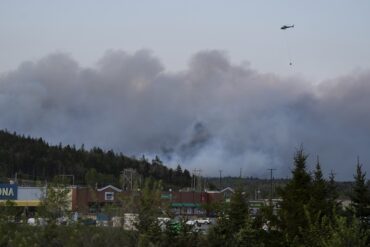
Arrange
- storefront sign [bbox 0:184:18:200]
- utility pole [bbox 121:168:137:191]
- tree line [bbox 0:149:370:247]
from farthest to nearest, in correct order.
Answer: storefront sign [bbox 0:184:18:200] → utility pole [bbox 121:168:137:191] → tree line [bbox 0:149:370:247]

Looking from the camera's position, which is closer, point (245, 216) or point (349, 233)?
point (349, 233)

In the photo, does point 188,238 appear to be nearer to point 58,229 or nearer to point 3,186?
point 58,229

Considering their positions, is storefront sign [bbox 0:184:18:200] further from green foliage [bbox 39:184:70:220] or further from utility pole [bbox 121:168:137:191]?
green foliage [bbox 39:184:70:220]

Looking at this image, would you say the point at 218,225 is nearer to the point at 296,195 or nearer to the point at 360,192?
the point at 296,195

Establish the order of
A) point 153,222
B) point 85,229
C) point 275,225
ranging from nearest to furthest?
1. point 153,222
2. point 85,229
3. point 275,225

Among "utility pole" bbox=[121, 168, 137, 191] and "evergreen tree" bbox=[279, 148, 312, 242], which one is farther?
"utility pole" bbox=[121, 168, 137, 191]

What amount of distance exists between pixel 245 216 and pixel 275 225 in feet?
14.8

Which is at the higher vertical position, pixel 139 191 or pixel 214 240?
pixel 139 191

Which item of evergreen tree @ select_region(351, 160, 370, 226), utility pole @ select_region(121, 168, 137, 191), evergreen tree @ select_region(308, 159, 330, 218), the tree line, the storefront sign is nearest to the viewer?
the tree line

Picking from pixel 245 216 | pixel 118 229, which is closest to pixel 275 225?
pixel 245 216

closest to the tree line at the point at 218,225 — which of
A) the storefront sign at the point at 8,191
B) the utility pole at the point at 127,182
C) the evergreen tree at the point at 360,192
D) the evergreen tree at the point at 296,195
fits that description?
the evergreen tree at the point at 296,195

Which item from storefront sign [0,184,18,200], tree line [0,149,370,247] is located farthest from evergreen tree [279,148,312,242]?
storefront sign [0,184,18,200]

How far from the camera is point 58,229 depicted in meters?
26.6

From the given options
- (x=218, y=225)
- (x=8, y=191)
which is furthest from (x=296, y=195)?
(x=8, y=191)
